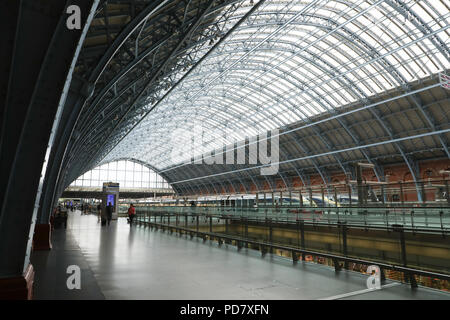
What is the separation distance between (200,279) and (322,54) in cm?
3235

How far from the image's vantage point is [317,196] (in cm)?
1706

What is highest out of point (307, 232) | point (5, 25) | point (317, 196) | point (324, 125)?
point (324, 125)

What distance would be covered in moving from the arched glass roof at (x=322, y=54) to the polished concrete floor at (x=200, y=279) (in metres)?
21.6

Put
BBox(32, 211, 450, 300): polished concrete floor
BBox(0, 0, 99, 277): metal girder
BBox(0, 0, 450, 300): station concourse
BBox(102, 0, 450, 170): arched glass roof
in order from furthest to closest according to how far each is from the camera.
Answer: BBox(102, 0, 450, 170): arched glass roof, BBox(32, 211, 450, 300): polished concrete floor, BBox(0, 0, 450, 300): station concourse, BBox(0, 0, 99, 277): metal girder

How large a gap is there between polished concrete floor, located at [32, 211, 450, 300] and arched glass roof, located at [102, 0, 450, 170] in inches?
851

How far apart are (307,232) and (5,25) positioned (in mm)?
8227

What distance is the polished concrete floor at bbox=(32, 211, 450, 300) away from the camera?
5184 mm

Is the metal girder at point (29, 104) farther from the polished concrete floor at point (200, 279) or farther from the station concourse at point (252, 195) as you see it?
the polished concrete floor at point (200, 279)

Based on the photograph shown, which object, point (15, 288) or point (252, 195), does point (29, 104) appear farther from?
point (252, 195)

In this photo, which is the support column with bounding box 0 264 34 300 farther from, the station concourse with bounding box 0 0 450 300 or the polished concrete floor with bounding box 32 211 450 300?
the polished concrete floor with bounding box 32 211 450 300

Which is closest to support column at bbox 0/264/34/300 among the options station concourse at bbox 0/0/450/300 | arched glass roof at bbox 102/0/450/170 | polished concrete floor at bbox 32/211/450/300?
station concourse at bbox 0/0/450/300

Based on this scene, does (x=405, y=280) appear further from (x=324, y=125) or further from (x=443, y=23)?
(x=324, y=125)

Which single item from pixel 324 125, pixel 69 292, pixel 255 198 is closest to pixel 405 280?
pixel 69 292

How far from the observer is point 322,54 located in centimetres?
3325
